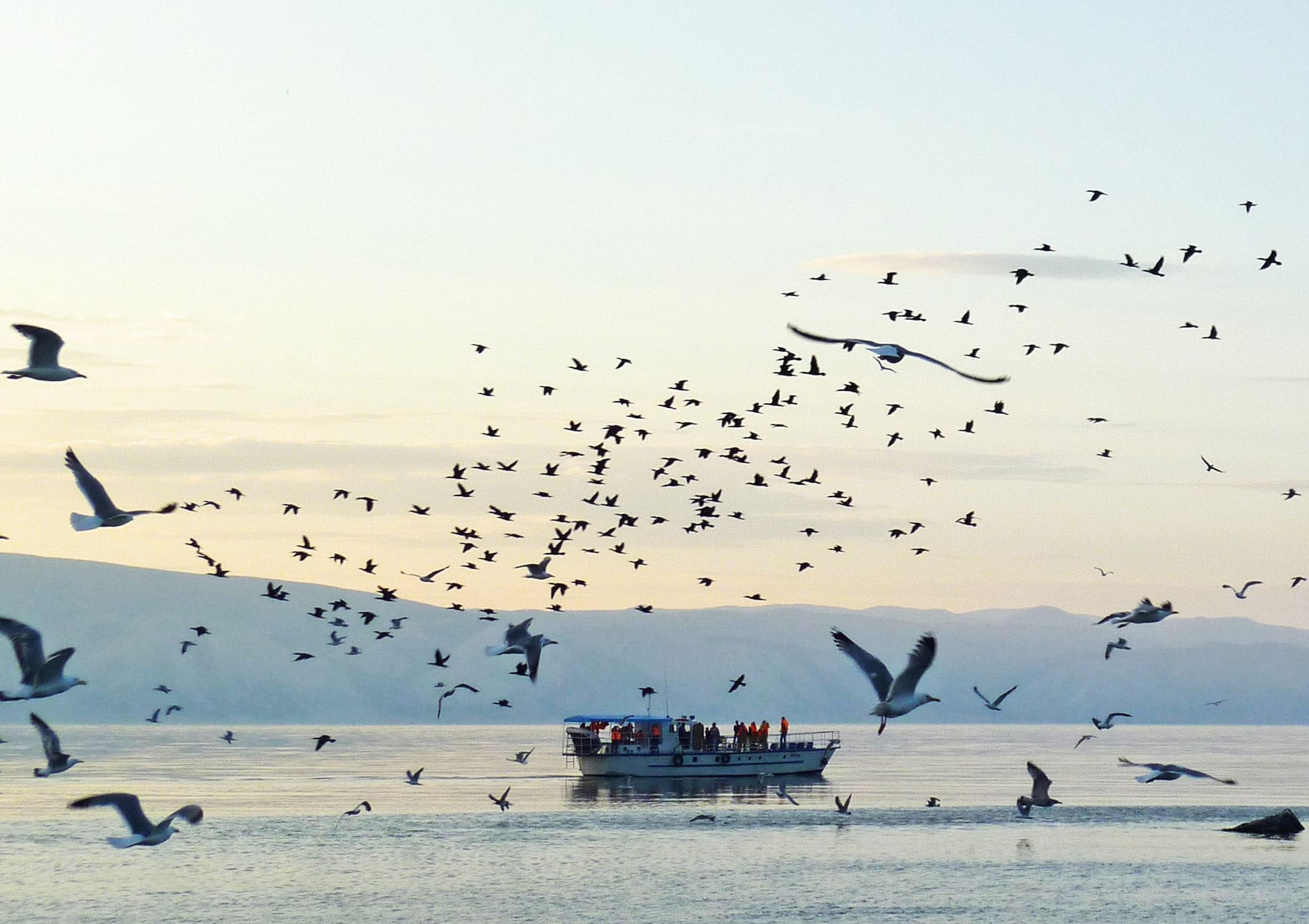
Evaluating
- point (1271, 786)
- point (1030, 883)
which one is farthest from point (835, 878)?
point (1271, 786)

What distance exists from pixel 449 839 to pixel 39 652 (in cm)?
4422

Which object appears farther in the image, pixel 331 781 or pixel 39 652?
pixel 331 781

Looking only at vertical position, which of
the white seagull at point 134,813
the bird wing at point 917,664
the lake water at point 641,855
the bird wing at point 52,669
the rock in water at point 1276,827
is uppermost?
the bird wing at point 917,664

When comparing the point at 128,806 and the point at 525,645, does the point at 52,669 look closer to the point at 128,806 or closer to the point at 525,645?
the point at 128,806

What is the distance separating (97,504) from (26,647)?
3.91m

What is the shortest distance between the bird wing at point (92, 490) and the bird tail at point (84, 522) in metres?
0.32

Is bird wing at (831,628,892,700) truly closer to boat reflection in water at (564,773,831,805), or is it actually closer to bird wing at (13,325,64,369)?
bird wing at (13,325,64,369)

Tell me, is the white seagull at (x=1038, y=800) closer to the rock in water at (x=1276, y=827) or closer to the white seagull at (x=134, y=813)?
the rock in water at (x=1276, y=827)

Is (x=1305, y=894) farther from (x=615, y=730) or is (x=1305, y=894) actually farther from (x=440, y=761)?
(x=440, y=761)

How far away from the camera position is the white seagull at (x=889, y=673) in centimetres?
3912

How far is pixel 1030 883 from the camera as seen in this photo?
216 ft

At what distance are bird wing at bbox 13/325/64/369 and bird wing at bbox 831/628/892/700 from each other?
17860 mm

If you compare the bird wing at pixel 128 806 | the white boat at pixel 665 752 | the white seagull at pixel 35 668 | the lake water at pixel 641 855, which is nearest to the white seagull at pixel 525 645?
the lake water at pixel 641 855

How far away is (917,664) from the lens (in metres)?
39.5
